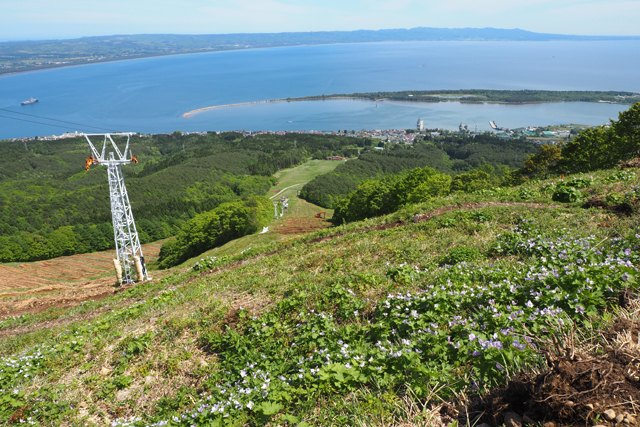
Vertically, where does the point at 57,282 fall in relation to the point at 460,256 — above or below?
below

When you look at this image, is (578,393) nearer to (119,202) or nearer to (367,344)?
(367,344)

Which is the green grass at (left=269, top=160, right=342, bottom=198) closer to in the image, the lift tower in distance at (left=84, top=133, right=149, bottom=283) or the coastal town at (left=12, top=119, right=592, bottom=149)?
the coastal town at (left=12, top=119, right=592, bottom=149)

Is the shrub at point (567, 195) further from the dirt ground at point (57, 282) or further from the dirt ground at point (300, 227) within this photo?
the dirt ground at point (300, 227)

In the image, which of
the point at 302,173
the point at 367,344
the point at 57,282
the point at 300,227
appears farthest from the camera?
the point at 302,173

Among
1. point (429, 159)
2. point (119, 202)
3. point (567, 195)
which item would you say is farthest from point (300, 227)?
point (429, 159)

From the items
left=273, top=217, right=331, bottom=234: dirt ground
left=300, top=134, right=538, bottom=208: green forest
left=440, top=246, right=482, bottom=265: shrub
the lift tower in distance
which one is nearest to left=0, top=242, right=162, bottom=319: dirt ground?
the lift tower in distance

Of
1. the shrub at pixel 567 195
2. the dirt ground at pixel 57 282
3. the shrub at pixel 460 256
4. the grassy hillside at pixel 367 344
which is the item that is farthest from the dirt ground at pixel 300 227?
the grassy hillside at pixel 367 344
